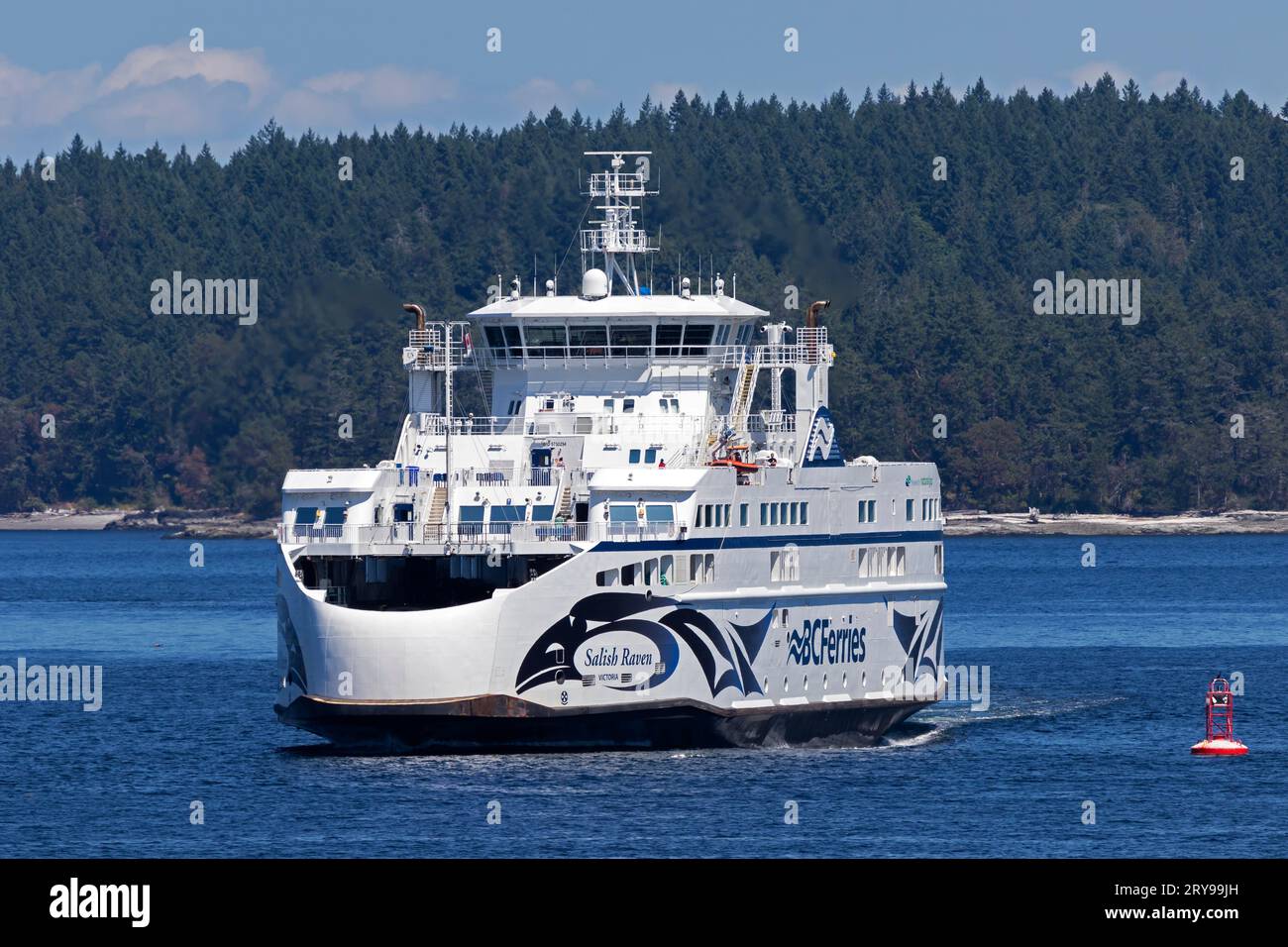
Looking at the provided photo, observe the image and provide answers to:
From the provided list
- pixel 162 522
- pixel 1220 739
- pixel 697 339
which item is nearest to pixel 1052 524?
pixel 162 522

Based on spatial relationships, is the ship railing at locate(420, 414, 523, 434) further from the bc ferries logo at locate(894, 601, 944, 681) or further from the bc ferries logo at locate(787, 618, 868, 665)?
the bc ferries logo at locate(894, 601, 944, 681)

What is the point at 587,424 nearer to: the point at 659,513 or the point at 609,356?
the point at 609,356

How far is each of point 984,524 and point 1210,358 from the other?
2096 cm

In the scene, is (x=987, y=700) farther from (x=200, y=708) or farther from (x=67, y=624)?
(x=67, y=624)

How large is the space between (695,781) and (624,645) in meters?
2.33

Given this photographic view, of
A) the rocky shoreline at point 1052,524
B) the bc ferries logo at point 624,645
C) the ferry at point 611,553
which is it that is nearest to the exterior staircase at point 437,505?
the ferry at point 611,553

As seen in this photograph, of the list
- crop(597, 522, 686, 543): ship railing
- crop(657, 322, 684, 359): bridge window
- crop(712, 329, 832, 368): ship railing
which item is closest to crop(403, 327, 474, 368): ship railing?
crop(657, 322, 684, 359): bridge window

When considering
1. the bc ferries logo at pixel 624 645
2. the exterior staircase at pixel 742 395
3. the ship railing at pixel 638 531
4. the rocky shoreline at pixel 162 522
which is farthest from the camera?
the rocky shoreline at pixel 162 522

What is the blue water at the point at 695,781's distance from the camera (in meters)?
36.2

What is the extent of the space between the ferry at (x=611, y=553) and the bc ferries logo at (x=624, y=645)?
0.13ft

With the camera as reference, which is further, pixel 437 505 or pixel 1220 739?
pixel 1220 739

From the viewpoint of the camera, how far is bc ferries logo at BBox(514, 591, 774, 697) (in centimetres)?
4009

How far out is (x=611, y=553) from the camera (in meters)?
40.7

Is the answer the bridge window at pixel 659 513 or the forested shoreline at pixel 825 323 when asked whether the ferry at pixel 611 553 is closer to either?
the bridge window at pixel 659 513
